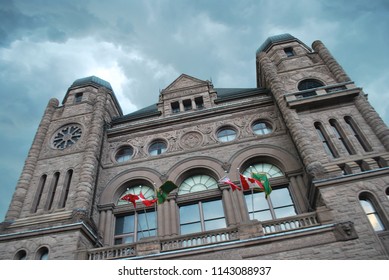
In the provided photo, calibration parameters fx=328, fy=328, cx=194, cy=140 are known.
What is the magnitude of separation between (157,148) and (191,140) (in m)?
2.22

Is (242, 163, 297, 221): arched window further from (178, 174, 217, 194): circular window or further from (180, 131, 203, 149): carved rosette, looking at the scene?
(180, 131, 203, 149): carved rosette

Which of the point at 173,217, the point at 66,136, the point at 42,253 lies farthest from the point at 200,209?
the point at 66,136

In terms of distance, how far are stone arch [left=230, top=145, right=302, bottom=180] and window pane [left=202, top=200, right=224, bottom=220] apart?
157 cm

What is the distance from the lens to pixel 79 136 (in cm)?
2042

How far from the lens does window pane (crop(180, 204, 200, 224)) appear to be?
54.3 feet

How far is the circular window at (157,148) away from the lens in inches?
789

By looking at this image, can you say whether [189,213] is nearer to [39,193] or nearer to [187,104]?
[39,193]

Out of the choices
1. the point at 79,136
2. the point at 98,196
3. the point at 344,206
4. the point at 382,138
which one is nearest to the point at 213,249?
the point at 344,206

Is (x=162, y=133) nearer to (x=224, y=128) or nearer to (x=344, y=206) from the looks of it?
(x=224, y=128)

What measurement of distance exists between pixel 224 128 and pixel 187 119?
8.22 ft

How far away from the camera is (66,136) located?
67.4 feet

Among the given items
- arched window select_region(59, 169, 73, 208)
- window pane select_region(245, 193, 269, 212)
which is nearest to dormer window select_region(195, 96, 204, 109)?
window pane select_region(245, 193, 269, 212)

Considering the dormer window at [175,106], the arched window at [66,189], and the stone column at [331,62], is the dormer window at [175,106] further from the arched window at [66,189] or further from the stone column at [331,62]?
the stone column at [331,62]

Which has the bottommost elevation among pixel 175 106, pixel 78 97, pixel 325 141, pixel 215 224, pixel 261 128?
pixel 215 224
